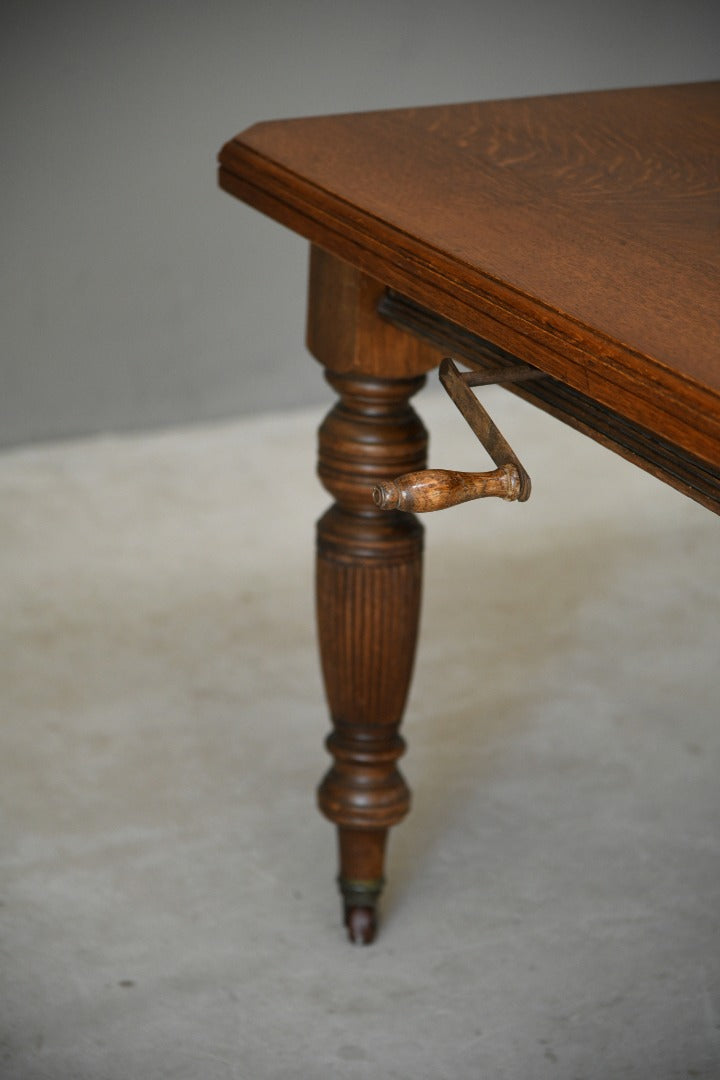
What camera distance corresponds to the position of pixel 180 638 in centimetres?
214

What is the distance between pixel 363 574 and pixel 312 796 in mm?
455

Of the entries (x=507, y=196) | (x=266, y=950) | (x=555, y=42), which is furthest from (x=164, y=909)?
(x=555, y=42)

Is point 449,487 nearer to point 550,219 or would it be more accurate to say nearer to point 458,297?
point 458,297

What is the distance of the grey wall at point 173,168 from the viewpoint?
8.90 feet

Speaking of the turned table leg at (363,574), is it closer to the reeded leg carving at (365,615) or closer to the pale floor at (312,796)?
the reeded leg carving at (365,615)

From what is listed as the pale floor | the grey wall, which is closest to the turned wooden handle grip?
the pale floor

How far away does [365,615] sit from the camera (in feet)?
4.70

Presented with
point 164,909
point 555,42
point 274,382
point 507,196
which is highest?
point 507,196

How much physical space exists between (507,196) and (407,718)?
0.90 m

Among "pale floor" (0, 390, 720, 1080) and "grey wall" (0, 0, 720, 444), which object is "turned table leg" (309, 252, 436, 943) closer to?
"pale floor" (0, 390, 720, 1080)

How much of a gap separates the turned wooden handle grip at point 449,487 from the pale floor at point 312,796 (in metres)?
0.65

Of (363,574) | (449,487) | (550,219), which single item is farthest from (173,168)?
(449,487)

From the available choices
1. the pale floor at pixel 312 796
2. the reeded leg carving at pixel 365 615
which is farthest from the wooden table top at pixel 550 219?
the pale floor at pixel 312 796

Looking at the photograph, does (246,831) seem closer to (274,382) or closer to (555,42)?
(274,382)
